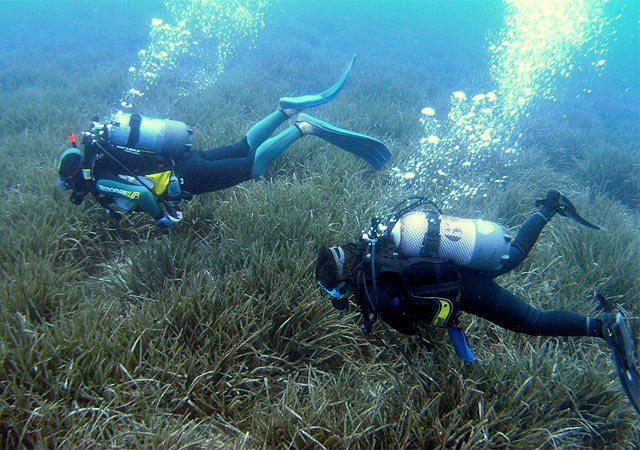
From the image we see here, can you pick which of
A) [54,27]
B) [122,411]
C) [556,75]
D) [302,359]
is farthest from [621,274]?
[54,27]

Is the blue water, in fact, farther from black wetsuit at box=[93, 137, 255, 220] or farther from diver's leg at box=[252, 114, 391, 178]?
black wetsuit at box=[93, 137, 255, 220]

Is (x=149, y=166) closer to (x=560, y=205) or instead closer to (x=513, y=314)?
(x=513, y=314)

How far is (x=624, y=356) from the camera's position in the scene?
2.43 metres

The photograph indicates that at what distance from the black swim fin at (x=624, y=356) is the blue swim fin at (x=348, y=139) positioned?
307 cm

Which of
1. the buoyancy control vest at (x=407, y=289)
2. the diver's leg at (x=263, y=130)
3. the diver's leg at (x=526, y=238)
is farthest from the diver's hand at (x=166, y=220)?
the diver's leg at (x=526, y=238)

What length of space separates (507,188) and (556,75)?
46.4ft

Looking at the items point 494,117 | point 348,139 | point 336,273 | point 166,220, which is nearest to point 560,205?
point 336,273

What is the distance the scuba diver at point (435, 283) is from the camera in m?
2.47

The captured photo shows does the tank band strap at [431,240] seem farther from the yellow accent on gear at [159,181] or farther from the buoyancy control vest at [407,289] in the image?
the yellow accent on gear at [159,181]

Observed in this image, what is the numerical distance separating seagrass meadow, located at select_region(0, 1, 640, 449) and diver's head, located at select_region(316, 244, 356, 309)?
511 millimetres

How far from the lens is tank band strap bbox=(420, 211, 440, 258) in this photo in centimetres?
251

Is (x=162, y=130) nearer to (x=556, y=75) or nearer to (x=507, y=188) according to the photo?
(x=507, y=188)

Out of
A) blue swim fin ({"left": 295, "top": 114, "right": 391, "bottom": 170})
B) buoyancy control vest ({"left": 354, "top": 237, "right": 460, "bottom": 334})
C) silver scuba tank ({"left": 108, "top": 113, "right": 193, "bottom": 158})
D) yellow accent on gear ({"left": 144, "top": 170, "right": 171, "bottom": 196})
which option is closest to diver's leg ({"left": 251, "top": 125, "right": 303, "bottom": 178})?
blue swim fin ({"left": 295, "top": 114, "right": 391, "bottom": 170})

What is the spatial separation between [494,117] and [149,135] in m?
7.93
